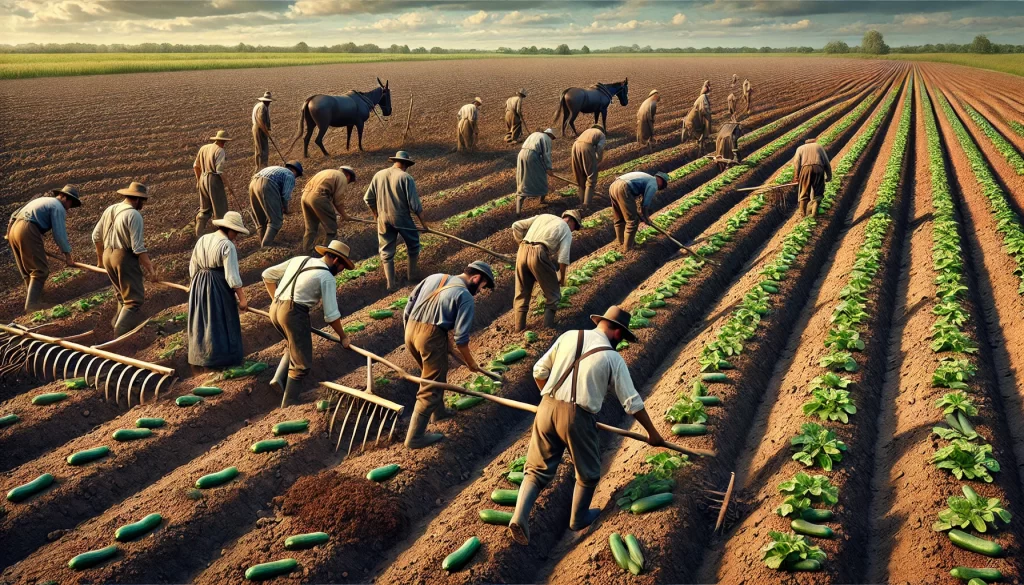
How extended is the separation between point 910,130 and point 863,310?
27940 millimetres

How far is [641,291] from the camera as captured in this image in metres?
14.5

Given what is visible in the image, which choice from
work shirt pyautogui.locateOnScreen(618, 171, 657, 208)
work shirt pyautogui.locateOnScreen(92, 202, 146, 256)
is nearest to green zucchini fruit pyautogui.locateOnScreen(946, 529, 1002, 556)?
work shirt pyautogui.locateOnScreen(618, 171, 657, 208)

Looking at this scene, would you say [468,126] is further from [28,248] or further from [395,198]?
[28,248]

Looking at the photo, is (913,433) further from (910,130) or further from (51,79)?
(51,79)

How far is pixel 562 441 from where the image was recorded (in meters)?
7.39

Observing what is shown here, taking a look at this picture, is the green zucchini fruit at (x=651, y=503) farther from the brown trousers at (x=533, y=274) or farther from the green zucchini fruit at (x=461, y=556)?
the brown trousers at (x=533, y=274)

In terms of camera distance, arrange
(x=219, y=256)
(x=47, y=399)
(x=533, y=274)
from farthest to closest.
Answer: (x=533, y=274) < (x=219, y=256) < (x=47, y=399)

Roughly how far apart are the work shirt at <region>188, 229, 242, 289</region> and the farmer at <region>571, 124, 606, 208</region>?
11.4 m

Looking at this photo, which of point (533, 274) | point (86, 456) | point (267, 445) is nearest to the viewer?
point (86, 456)

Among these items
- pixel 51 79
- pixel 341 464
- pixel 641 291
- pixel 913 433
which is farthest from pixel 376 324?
pixel 51 79

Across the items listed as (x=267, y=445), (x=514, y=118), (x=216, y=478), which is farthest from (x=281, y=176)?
(x=514, y=118)

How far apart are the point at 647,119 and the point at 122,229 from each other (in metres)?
21.5

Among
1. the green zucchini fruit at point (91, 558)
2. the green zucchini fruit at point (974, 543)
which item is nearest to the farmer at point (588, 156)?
the green zucchini fruit at point (974, 543)

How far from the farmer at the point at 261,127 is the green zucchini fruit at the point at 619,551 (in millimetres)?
17003
